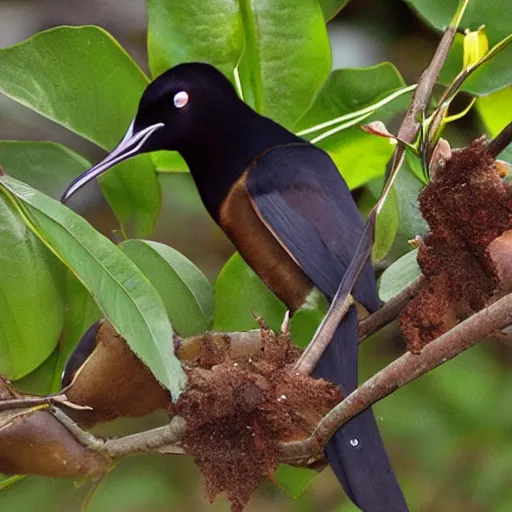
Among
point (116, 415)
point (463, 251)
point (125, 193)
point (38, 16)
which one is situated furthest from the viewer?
point (38, 16)

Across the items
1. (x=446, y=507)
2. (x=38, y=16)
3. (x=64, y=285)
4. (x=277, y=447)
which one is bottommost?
(x=446, y=507)

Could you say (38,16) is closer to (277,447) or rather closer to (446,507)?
(277,447)

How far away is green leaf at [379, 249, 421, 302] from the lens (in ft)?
1.97

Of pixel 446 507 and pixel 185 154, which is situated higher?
pixel 185 154

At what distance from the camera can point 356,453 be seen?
0.52m

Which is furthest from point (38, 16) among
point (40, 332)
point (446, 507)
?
point (446, 507)

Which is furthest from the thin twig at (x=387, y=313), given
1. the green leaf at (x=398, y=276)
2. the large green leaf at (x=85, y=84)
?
the large green leaf at (x=85, y=84)

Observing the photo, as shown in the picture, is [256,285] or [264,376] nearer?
[264,376]

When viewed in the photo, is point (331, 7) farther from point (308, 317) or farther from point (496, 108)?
point (308, 317)

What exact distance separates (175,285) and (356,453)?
22 cm

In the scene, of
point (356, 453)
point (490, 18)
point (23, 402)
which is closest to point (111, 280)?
point (23, 402)

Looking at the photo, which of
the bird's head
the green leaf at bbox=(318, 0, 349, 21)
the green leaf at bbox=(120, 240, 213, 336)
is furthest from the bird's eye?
the green leaf at bbox=(318, 0, 349, 21)

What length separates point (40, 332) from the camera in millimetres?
627

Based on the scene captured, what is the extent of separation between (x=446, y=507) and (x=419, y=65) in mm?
470
